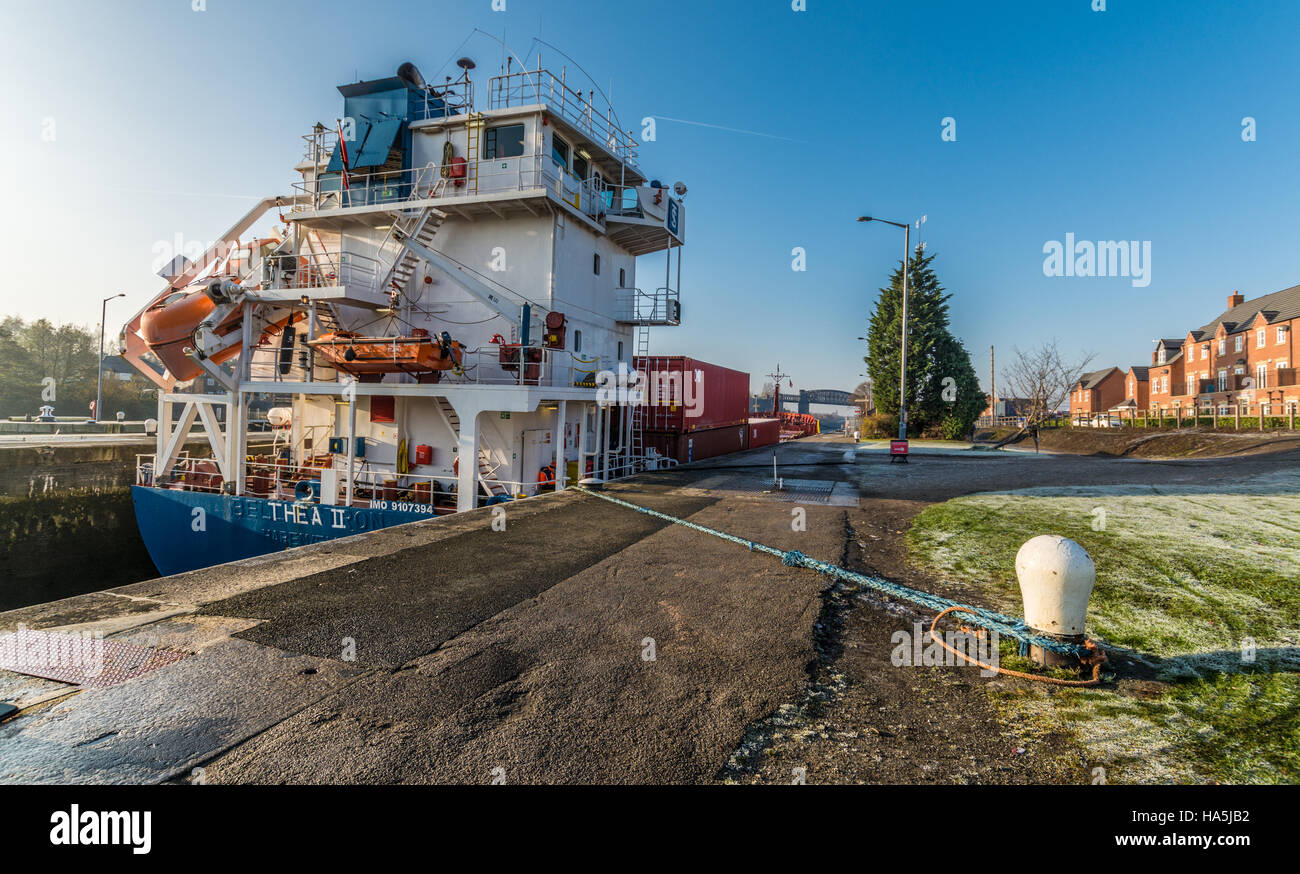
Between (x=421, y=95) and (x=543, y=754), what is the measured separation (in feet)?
62.5

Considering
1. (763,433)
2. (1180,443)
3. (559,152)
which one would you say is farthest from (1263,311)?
(559,152)

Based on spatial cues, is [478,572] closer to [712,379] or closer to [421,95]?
[421,95]

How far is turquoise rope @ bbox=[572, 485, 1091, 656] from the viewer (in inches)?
163

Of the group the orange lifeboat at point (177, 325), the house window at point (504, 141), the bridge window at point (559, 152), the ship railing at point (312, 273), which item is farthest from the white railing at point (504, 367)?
the house window at point (504, 141)

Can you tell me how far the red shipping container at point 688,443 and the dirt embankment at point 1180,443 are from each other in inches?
658

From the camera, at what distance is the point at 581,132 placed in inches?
643

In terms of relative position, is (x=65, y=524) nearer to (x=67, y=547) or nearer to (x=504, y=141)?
(x=67, y=547)

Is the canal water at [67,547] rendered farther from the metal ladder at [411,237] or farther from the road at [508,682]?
the road at [508,682]

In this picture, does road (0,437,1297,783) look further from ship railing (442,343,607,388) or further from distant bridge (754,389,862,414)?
distant bridge (754,389,862,414)

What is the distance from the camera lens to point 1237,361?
4803cm

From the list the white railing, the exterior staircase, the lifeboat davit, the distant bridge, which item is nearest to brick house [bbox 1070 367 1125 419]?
the distant bridge

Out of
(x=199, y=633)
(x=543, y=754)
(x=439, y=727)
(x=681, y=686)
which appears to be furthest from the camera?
(x=199, y=633)

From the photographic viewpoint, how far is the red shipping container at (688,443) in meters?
21.3
